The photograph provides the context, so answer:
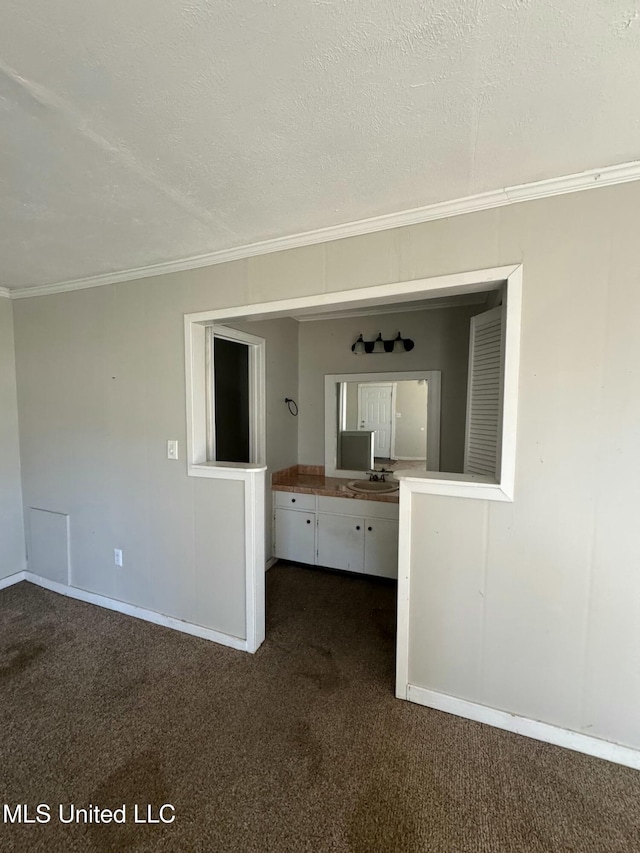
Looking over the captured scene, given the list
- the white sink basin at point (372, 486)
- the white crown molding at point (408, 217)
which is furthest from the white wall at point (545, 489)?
the white sink basin at point (372, 486)

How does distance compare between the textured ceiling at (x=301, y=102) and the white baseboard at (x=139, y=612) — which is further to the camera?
the white baseboard at (x=139, y=612)

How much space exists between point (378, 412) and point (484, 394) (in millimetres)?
1413

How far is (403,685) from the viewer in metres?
1.87

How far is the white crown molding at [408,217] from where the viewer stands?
4.58 ft

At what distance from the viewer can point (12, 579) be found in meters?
3.02

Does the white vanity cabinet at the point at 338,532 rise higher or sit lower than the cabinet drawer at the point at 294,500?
lower

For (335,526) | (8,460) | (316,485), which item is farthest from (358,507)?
(8,460)

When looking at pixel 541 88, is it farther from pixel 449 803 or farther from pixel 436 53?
pixel 449 803

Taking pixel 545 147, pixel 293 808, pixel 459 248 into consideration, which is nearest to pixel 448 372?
pixel 459 248

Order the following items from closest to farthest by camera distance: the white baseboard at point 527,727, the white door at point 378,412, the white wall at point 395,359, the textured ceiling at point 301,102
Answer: the textured ceiling at point 301,102 → the white baseboard at point 527,727 → the white wall at point 395,359 → the white door at point 378,412

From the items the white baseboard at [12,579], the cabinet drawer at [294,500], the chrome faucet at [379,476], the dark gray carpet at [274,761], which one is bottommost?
the dark gray carpet at [274,761]

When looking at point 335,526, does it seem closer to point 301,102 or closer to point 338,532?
point 338,532

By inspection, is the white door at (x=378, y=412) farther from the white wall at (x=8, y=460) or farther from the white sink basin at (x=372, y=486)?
the white wall at (x=8, y=460)

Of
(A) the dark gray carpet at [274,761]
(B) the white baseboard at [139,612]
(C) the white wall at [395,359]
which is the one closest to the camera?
(A) the dark gray carpet at [274,761]
